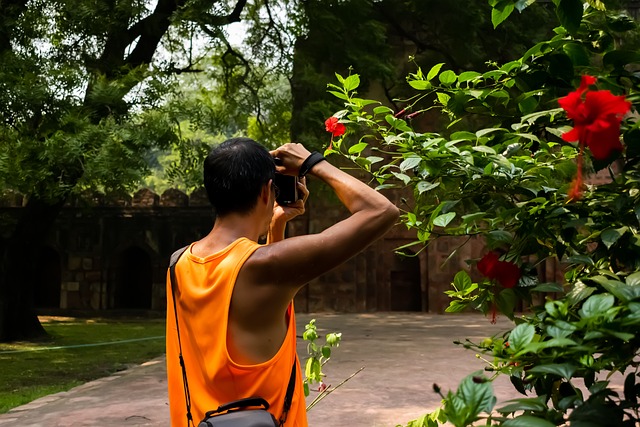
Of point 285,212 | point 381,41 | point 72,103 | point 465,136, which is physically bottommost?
point 285,212

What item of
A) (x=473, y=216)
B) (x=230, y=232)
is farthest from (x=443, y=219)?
(x=230, y=232)

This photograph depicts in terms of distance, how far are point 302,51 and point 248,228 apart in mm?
11008

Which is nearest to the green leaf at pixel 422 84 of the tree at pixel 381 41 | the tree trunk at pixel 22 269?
the tree at pixel 381 41

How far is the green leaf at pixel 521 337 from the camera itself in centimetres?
105

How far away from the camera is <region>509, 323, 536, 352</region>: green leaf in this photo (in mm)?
1052

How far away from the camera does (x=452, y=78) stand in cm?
184

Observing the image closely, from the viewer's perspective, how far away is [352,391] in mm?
5828

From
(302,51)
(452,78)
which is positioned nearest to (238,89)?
(302,51)

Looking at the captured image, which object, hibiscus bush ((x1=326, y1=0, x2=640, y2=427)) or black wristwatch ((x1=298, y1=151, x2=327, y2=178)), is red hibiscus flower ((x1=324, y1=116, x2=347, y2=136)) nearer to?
hibiscus bush ((x1=326, y1=0, x2=640, y2=427))

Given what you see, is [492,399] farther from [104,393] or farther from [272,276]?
[104,393]

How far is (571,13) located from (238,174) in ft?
2.41

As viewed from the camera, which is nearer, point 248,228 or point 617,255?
point 617,255

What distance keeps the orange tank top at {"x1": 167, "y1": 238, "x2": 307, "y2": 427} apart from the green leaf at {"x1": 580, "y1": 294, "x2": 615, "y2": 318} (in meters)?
0.64

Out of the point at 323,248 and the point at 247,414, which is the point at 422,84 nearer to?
the point at 323,248
